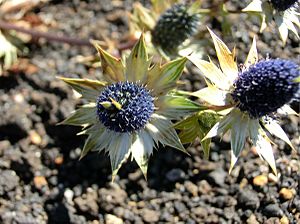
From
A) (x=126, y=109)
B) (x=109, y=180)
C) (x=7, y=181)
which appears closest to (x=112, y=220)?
(x=109, y=180)

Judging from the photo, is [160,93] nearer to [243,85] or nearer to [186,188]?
[243,85]

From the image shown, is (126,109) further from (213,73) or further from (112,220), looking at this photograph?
(112,220)

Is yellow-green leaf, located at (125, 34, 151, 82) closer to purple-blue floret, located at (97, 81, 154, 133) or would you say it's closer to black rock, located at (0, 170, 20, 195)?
purple-blue floret, located at (97, 81, 154, 133)

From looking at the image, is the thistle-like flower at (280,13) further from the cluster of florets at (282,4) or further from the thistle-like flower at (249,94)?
Result: the thistle-like flower at (249,94)

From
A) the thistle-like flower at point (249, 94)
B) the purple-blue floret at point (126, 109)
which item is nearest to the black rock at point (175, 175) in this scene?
the purple-blue floret at point (126, 109)

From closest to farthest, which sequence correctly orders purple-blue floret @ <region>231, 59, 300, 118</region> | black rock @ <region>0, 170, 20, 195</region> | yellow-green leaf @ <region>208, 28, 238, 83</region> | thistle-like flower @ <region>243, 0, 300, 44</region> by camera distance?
1. purple-blue floret @ <region>231, 59, 300, 118</region>
2. yellow-green leaf @ <region>208, 28, 238, 83</region>
3. thistle-like flower @ <region>243, 0, 300, 44</region>
4. black rock @ <region>0, 170, 20, 195</region>

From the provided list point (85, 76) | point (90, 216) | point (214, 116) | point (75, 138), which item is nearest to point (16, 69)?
point (85, 76)

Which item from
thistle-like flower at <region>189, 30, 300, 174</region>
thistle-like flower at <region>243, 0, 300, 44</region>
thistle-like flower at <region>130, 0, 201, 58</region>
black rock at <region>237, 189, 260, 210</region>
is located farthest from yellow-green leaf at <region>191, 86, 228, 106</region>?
thistle-like flower at <region>130, 0, 201, 58</region>
